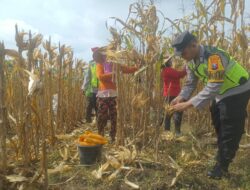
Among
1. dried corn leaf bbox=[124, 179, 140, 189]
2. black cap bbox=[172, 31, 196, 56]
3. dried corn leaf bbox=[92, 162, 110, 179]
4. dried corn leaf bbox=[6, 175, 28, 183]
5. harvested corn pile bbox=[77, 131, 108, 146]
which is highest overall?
black cap bbox=[172, 31, 196, 56]

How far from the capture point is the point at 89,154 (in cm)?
313

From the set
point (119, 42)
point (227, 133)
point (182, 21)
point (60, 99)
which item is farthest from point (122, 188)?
point (182, 21)

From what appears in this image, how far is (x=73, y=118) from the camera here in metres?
5.55

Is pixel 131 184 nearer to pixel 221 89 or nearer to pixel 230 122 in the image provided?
pixel 230 122

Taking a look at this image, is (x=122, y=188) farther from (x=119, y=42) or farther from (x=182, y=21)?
(x=182, y=21)

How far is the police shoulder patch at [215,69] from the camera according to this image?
2.55 metres

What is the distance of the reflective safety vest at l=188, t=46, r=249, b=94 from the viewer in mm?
2555

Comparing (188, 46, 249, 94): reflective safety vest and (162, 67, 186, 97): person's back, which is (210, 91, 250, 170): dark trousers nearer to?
(188, 46, 249, 94): reflective safety vest

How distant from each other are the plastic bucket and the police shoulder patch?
1.27 meters

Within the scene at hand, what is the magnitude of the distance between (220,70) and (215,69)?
0.13 feet

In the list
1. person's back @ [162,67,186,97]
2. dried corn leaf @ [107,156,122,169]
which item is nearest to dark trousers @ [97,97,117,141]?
person's back @ [162,67,186,97]

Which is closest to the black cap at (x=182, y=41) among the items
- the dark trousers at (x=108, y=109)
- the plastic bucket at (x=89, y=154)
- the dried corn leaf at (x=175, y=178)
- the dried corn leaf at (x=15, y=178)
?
the dried corn leaf at (x=175, y=178)

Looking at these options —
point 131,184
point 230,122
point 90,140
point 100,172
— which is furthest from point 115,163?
point 230,122

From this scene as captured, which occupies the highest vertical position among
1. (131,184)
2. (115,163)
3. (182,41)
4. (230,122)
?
(182,41)
